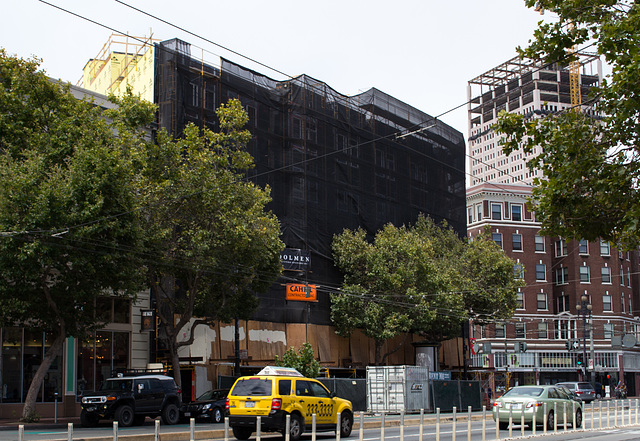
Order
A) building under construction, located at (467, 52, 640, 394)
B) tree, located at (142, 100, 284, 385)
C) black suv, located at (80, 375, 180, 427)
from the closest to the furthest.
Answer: black suv, located at (80, 375, 180, 427), tree, located at (142, 100, 284, 385), building under construction, located at (467, 52, 640, 394)

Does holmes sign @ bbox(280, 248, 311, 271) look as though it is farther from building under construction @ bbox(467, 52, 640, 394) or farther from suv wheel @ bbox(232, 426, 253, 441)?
building under construction @ bbox(467, 52, 640, 394)

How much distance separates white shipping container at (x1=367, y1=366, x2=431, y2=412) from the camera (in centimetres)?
3562

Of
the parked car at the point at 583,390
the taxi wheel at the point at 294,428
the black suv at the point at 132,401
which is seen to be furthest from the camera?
the parked car at the point at 583,390

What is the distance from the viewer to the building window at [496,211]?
79.2 meters

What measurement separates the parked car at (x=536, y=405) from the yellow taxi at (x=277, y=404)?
610 cm

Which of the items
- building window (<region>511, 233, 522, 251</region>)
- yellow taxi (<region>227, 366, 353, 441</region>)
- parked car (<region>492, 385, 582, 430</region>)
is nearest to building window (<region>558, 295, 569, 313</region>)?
building window (<region>511, 233, 522, 251</region>)

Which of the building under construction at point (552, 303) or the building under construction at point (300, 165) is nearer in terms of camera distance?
the building under construction at point (300, 165)

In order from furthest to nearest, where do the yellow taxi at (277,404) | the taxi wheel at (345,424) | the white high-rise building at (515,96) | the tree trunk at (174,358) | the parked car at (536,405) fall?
the white high-rise building at (515,96), the tree trunk at (174,358), the parked car at (536,405), the taxi wheel at (345,424), the yellow taxi at (277,404)

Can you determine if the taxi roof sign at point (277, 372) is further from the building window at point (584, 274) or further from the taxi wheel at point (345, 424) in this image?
the building window at point (584, 274)

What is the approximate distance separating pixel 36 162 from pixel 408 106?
35807mm

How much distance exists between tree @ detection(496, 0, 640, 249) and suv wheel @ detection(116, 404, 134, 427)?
16.2 meters

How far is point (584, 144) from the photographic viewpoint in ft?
49.4

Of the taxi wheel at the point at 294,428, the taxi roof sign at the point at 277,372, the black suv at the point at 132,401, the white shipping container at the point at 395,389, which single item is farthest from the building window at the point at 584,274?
the taxi wheel at the point at 294,428

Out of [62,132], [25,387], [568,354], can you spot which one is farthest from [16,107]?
[568,354]
